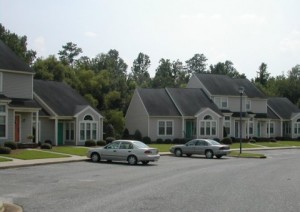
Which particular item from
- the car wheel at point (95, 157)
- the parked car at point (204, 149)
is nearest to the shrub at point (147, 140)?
the parked car at point (204, 149)

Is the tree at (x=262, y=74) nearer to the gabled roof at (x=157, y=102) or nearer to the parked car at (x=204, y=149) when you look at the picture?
the gabled roof at (x=157, y=102)

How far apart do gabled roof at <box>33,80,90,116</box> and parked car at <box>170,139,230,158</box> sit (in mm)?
12439

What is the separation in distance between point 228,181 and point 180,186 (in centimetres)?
294

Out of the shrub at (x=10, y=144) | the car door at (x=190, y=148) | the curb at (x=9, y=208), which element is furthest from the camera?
the car door at (x=190, y=148)

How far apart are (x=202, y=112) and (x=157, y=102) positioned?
18.1 feet

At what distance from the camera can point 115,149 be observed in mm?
32500

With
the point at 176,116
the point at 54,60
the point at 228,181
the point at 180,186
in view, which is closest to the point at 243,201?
the point at 180,186

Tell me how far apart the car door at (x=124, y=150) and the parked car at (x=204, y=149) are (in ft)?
32.1

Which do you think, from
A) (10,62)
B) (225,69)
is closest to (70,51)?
(225,69)

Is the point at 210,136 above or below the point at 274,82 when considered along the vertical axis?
below

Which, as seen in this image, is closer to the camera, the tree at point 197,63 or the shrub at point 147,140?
the shrub at point 147,140

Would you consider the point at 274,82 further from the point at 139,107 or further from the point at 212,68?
the point at 139,107

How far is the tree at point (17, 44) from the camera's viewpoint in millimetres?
69963

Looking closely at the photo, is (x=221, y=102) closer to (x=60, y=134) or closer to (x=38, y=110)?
(x=60, y=134)
